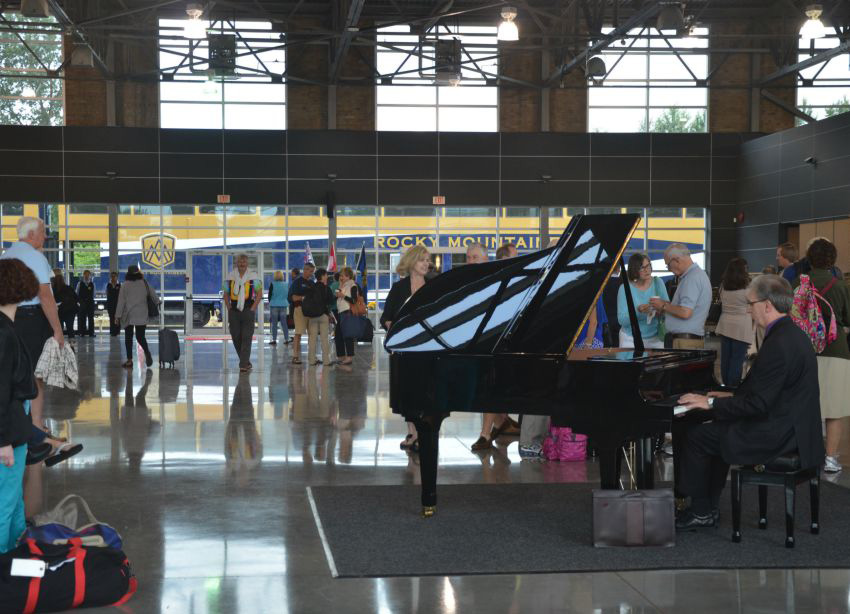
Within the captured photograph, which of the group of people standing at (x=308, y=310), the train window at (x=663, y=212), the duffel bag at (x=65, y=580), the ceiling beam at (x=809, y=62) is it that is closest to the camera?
the duffel bag at (x=65, y=580)

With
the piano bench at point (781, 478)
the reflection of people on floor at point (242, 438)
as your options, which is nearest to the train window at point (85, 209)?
the reflection of people on floor at point (242, 438)

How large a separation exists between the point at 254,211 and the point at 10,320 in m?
20.7

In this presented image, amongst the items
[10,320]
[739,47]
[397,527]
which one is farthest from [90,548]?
[739,47]

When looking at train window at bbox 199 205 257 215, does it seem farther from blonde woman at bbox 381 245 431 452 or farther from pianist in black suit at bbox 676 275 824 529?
pianist in black suit at bbox 676 275 824 529

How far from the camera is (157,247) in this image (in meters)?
24.9

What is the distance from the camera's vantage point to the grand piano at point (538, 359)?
16.4 ft

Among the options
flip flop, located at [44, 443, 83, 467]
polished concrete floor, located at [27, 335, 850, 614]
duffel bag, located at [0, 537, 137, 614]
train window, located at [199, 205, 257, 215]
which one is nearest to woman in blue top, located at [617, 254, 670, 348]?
polished concrete floor, located at [27, 335, 850, 614]

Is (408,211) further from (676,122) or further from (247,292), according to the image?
(247,292)

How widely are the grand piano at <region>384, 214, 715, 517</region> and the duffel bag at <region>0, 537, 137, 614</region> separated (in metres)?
1.94

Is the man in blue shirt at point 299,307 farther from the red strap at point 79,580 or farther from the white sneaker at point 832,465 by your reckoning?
the red strap at point 79,580

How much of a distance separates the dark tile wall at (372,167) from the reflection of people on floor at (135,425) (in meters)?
13.2

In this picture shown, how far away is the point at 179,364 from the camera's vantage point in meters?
15.4

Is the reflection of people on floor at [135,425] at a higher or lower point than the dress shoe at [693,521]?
lower

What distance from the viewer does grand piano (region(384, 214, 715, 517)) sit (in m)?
4.99
